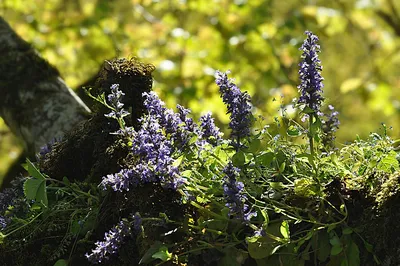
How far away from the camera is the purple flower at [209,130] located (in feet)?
5.49

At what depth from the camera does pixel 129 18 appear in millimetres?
13578

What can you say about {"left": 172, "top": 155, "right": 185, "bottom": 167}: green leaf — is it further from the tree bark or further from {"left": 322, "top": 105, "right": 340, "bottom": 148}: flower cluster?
the tree bark

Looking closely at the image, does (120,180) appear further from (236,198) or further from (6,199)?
(6,199)

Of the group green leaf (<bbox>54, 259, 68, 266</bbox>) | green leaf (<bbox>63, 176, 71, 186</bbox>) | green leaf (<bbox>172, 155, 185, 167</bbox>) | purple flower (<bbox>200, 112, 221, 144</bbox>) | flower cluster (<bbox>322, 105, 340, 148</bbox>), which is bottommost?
green leaf (<bbox>54, 259, 68, 266</bbox>)

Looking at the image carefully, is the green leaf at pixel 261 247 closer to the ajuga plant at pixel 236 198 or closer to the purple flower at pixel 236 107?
the ajuga plant at pixel 236 198

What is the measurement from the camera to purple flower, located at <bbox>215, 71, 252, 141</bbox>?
1435mm

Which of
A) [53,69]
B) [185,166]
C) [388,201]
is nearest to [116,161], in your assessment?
[185,166]

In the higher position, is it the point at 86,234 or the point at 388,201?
the point at 388,201

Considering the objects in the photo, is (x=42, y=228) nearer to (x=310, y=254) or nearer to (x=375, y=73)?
(x=310, y=254)

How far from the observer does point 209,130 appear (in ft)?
5.52

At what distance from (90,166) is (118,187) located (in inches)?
16.6

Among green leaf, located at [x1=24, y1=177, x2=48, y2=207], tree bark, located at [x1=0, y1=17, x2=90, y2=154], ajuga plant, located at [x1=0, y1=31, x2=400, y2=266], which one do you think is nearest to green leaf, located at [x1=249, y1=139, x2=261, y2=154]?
ajuga plant, located at [x1=0, y1=31, x2=400, y2=266]

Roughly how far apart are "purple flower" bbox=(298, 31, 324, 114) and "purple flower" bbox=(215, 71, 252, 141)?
12 centimetres

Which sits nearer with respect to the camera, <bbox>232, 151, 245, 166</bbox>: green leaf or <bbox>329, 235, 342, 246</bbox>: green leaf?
<bbox>329, 235, 342, 246</bbox>: green leaf
